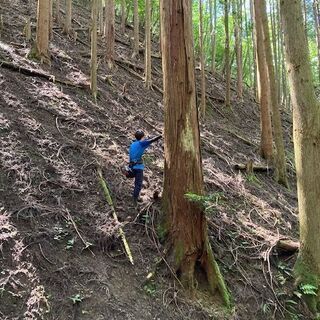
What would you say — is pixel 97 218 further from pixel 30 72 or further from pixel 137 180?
pixel 30 72

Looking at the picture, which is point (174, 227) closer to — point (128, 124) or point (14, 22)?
point (128, 124)

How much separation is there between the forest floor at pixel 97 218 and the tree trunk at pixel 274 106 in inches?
13.9

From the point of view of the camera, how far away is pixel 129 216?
6.27 meters

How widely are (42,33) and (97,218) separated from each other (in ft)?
20.1

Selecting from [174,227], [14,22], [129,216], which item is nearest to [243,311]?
[174,227]

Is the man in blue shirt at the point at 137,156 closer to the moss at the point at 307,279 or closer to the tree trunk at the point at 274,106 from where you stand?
the moss at the point at 307,279

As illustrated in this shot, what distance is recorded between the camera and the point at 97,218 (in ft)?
19.7

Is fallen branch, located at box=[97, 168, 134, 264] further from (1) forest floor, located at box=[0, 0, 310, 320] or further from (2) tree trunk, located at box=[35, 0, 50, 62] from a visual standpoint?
(2) tree trunk, located at box=[35, 0, 50, 62]

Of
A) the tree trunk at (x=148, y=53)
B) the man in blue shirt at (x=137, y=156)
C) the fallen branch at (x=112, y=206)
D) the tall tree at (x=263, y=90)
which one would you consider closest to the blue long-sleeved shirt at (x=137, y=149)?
the man in blue shirt at (x=137, y=156)

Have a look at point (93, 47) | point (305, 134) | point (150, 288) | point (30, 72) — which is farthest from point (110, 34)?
point (150, 288)

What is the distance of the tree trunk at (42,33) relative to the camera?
402 inches

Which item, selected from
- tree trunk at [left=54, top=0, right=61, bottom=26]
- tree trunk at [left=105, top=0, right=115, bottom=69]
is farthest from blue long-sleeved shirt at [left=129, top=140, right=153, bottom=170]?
tree trunk at [left=54, top=0, right=61, bottom=26]

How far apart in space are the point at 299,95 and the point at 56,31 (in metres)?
10.2

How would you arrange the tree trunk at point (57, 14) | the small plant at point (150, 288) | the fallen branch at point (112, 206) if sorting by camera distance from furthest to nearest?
the tree trunk at point (57, 14), the fallen branch at point (112, 206), the small plant at point (150, 288)
